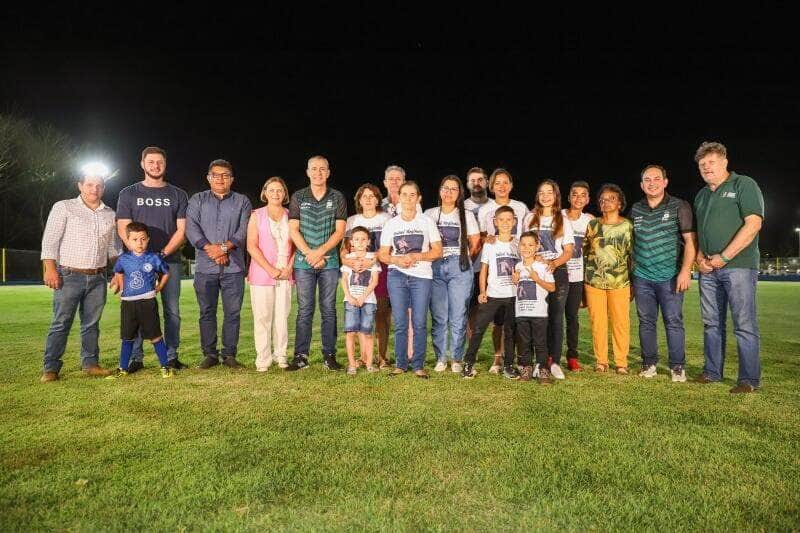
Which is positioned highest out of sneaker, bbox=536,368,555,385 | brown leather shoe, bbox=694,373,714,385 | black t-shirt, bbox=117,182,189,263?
black t-shirt, bbox=117,182,189,263

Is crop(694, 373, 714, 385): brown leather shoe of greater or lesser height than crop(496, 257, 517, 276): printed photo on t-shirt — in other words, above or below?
below

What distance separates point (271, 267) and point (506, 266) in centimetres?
237

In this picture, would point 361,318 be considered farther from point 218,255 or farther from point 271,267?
point 218,255

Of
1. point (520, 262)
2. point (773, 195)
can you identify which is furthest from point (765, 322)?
point (773, 195)

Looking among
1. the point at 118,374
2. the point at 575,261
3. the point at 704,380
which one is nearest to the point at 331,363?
the point at 118,374

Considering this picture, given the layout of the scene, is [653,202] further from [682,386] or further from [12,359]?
[12,359]

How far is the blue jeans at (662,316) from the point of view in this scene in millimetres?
4809

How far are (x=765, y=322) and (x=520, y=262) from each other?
7831mm

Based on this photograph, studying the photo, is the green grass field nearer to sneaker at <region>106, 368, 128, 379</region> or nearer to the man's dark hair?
sneaker at <region>106, 368, 128, 379</region>

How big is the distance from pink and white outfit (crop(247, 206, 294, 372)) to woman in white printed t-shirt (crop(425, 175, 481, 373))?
1.54 metres

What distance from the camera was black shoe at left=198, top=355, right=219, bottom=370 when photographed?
516 centimetres

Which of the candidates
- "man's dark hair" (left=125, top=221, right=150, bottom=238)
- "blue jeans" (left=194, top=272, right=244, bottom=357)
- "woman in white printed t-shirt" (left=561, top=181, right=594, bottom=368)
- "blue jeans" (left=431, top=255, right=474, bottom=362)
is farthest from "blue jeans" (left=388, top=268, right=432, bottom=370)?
"man's dark hair" (left=125, top=221, right=150, bottom=238)

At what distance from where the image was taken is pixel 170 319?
5242 mm

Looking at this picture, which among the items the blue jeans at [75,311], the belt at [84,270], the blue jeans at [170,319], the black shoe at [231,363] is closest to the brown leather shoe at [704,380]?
the black shoe at [231,363]
